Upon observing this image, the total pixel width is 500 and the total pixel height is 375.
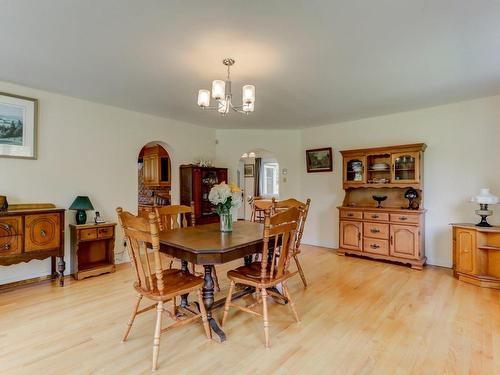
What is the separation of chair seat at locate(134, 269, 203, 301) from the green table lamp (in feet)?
6.32

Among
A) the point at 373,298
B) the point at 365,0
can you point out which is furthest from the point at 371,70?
the point at 373,298

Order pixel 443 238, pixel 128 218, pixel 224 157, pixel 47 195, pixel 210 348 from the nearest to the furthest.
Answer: pixel 128 218 < pixel 210 348 < pixel 47 195 < pixel 443 238 < pixel 224 157

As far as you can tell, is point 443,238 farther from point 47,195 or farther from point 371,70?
point 47,195

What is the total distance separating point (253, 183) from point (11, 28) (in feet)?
26.2

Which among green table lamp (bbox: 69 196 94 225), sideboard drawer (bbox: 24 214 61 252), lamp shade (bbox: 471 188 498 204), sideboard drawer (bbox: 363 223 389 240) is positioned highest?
lamp shade (bbox: 471 188 498 204)

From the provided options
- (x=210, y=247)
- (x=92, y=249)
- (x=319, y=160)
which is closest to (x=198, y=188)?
(x=92, y=249)

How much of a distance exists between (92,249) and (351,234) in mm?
3958

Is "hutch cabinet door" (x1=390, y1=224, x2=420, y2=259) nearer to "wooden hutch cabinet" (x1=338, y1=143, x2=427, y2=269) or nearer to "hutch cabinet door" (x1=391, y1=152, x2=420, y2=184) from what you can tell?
"wooden hutch cabinet" (x1=338, y1=143, x2=427, y2=269)

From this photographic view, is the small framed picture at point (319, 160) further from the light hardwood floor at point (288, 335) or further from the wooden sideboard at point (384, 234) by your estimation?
the light hardwood floor at point (288, 335)

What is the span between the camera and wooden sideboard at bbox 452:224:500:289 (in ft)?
10.8

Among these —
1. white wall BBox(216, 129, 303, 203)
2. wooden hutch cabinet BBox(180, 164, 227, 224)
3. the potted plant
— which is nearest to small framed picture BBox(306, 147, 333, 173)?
white wall BBox(216, 129, 303, 203)

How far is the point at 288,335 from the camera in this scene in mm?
2199

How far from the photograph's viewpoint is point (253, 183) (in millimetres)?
9781

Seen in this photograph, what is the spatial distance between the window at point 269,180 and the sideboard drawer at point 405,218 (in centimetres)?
577
